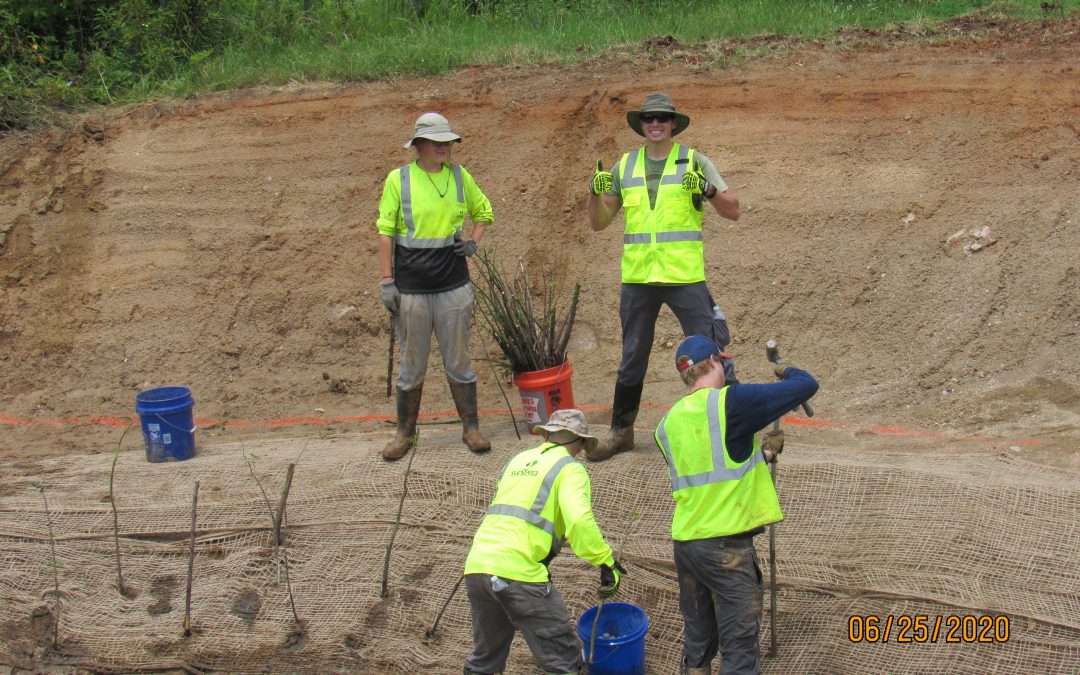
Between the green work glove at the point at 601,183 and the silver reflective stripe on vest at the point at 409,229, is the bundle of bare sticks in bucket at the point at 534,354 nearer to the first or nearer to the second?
the silver reflective stripe on vest at the point at 409,229

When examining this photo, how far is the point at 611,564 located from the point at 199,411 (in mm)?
5681

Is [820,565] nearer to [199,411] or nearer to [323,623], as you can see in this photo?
[323,623]

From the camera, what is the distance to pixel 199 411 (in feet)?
29.3

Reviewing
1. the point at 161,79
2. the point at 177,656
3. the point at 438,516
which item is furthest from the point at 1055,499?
the point at 161,79

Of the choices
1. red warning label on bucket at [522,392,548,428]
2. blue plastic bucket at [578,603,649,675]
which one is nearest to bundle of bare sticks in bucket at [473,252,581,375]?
red warning label on bucket at [522,392,548,428]

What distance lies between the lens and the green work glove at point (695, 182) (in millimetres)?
5789

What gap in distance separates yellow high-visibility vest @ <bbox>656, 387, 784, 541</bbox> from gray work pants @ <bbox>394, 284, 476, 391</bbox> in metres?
2.51

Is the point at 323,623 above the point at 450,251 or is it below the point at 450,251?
below

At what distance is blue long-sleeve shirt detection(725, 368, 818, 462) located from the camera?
4078 millimetres

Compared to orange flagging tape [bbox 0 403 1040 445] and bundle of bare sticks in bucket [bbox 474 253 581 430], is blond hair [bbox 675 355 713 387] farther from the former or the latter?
orange flagging tape [bbox 0 403 1040 445]

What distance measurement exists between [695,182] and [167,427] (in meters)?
3.83

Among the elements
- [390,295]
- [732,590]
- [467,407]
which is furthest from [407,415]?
[732,590]

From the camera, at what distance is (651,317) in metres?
6.10

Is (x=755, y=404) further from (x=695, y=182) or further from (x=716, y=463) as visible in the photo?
(x=695, y=182)
